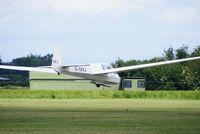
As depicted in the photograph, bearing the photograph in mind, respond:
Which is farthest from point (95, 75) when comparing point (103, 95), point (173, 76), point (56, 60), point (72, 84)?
point (173, 76)

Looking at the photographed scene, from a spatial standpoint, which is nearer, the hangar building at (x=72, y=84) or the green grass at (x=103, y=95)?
the green grass at (x=103, y=95)

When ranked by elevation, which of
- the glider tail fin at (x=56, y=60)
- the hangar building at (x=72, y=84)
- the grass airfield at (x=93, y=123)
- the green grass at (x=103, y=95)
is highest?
the glider tail fin at (x=56, y=60)

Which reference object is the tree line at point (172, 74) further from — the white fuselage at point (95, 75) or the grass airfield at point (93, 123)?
the grass airfield at point (93, 123)

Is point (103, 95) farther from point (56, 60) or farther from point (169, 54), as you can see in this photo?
point (169, 54)

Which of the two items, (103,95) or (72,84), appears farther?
(72,84)

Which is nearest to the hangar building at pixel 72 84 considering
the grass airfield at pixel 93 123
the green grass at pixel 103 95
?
the green grass at pixel 103 95

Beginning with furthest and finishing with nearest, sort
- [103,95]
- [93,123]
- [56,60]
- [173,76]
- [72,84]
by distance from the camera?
1. [173,76]
2. [72,84]
3. [56,60]
4. [103,95]
5. [93,123]

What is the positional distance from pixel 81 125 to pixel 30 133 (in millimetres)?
2752

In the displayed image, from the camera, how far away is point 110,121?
2288cm

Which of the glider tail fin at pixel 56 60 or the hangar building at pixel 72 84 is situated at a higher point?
the glider tail fin at pixel 56 60

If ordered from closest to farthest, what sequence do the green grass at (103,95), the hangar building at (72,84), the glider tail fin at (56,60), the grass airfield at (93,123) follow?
1. the grass airfield at (93,123)
2. the green grass at (103,95)
3. the glider tail fin at (56,60)
4. the hangar building at (72,84)

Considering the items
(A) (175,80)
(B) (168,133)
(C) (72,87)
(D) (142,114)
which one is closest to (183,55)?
(A) (175,80)

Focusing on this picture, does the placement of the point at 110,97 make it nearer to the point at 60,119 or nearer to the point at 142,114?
the point at 142,114

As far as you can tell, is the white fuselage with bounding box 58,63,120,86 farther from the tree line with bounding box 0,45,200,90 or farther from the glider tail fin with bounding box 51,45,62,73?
the tree line with bounding box 0,45,200,90
